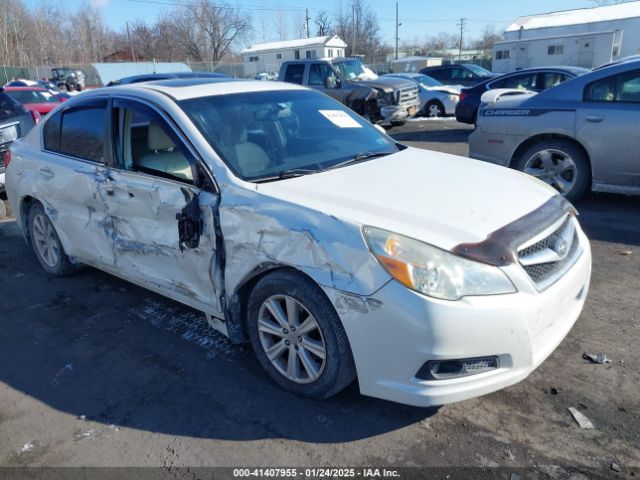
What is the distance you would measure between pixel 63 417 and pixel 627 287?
4.13 metres

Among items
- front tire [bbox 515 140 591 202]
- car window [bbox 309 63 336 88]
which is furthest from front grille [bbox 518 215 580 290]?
car window [bbox 309 63 336 88]

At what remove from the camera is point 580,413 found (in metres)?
2.77

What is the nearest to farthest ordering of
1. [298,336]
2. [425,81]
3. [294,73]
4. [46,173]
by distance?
[298,336], [46,173], [294,73], [425,81]

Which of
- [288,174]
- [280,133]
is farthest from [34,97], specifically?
[288,174]

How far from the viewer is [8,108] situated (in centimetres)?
837

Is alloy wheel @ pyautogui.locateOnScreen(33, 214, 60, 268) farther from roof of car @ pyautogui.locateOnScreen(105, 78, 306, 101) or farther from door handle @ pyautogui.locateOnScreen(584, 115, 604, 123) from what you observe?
door handle @ pyautogui.locateOnScreen(584, 115, 604, 123)

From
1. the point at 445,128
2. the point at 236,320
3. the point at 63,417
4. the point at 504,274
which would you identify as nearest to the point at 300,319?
the point at 236,320

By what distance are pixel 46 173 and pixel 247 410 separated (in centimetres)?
302

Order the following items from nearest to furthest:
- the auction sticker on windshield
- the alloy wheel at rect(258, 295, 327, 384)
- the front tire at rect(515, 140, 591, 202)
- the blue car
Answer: the alloy wheel at rect(258, 295, 327, 384) → the auction sticker on windshield → the front tire at rect(515, 140, 591, 202) → the blue car

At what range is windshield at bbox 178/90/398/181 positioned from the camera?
130 inches

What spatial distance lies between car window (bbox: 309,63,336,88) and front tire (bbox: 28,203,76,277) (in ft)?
33.7

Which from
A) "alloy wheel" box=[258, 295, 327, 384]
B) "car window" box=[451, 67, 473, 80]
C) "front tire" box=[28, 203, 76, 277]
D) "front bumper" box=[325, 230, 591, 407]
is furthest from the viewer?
"car window" box=[451, 67, 473, 80]

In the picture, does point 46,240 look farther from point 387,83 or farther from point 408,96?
point 408,96

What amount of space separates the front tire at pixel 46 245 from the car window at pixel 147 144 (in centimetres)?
145
